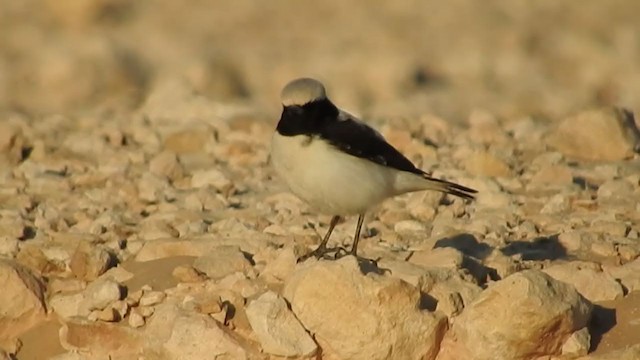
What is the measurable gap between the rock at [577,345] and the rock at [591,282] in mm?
506

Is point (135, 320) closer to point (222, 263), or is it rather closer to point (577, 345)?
point (222, 263)

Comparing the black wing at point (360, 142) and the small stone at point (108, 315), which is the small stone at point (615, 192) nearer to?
the black wing at point (360, 142)

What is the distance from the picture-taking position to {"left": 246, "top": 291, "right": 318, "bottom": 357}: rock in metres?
6.74

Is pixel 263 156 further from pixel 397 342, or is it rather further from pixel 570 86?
pixel 570 86

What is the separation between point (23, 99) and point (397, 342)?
369 inches

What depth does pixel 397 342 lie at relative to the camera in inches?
266

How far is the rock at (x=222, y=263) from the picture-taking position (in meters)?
7.43

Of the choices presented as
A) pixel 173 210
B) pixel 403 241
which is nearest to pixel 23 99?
pixel 173 210

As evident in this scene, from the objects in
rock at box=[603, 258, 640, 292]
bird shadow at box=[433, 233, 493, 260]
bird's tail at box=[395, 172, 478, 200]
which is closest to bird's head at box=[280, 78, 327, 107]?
bird's tail at box=[395, 172, 478, 200]

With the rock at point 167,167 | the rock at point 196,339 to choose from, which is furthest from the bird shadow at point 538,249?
the rock at point 167,167

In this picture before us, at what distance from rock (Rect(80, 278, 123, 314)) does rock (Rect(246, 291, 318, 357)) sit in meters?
0.73

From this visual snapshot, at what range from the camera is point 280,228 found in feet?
28.2

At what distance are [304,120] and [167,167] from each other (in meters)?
2.39

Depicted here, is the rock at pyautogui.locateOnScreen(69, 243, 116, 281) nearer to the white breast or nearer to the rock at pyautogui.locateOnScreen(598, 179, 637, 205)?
the white breast
